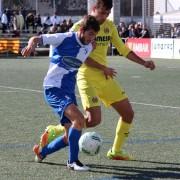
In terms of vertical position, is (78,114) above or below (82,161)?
above

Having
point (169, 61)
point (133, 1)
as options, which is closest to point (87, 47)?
point (169, 61)

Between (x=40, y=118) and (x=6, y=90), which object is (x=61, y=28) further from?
(x=40, y=118)

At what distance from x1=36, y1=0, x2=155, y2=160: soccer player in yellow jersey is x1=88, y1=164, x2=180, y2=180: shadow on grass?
53cm

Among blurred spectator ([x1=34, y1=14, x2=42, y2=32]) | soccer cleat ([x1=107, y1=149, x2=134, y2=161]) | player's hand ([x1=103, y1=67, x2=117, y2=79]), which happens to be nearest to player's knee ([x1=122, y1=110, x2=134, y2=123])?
soccer cleat ([x1=107, y1=149, x2=134, y2=161])

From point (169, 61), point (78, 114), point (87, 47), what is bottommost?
point (169, 61)

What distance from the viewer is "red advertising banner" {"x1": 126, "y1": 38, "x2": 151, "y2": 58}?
3538 cm

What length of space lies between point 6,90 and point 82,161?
1027 centimetres

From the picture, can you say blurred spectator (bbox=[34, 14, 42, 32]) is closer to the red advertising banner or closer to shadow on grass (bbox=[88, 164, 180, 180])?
the red advertising banner

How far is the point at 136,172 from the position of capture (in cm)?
705

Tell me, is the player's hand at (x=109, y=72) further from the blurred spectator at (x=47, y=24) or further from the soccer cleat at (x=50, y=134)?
the blurred spectator at (x=47, y=24)

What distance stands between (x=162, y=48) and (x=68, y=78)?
28.1 m

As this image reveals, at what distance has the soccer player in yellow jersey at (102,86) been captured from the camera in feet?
25.0

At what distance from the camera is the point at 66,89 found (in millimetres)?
7141

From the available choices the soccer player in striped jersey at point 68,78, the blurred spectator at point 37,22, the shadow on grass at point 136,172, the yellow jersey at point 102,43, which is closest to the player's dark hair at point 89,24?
the soccer player in striped jersey at point 68,78
